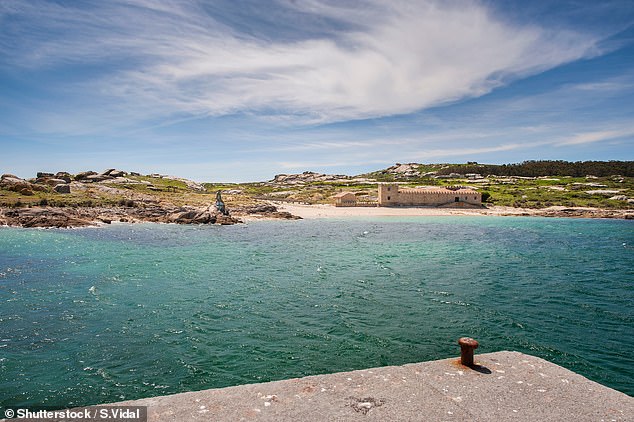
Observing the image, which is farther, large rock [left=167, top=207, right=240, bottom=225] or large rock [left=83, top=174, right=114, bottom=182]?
large rock [left=83, top=174, right=114, bottom=182]

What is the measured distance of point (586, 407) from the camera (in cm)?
862

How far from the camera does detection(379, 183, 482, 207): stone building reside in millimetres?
104062

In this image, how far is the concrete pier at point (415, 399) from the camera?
8.20m

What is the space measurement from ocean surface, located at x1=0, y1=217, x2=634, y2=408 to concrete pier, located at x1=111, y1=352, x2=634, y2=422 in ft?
10.5

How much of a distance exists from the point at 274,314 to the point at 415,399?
1104 centimetres

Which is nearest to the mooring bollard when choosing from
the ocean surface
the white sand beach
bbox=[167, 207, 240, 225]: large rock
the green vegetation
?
the ocean surface

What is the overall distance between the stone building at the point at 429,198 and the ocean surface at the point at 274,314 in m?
65.7

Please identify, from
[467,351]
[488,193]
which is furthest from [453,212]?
[467,351]

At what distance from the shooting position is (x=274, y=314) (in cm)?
1898

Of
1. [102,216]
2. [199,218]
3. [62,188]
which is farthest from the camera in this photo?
[62,188]

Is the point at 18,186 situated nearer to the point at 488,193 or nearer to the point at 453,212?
the point at 453,212

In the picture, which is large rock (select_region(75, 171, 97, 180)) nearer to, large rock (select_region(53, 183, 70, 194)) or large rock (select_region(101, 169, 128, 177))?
large rock (select_region(101, 169, 128, 177))

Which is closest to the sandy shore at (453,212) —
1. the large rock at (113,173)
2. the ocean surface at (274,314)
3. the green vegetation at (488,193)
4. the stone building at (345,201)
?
the stone building at (345,201)

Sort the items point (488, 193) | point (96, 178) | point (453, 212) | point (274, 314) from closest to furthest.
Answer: point (274, 314), point (453, 212), point (96, 178), point (488, 193)
